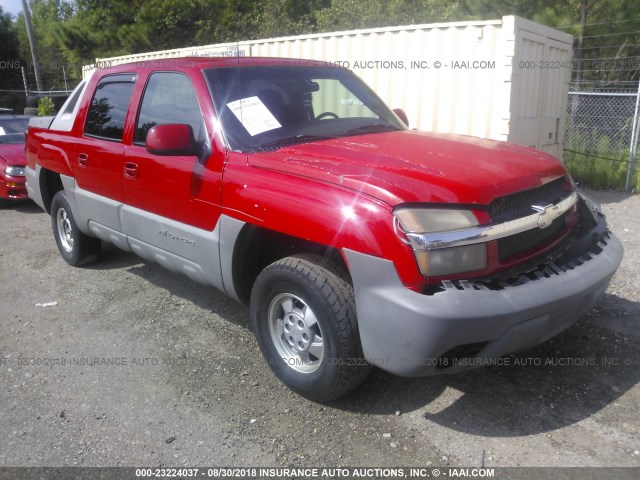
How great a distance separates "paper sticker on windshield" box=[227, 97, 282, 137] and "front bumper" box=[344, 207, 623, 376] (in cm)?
125

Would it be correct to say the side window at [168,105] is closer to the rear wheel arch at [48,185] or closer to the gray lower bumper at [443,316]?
the gray lower bumper at [443,316]

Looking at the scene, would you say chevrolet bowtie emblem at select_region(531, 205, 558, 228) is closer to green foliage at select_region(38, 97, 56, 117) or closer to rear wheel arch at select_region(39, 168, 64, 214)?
rear wheel arch at select_region(39, 168, 64, 214)

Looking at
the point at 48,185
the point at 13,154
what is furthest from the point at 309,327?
the point at 13,154

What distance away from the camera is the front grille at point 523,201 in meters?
2.83

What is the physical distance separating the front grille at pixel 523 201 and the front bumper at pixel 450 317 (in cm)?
32

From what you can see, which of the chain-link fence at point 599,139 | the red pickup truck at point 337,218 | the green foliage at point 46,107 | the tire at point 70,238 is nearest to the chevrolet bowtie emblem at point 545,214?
the red pickup truck at point 337,218

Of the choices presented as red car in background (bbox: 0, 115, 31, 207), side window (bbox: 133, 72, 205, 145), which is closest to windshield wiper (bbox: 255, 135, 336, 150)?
side window (bbox: 133, 72, 205, 145)

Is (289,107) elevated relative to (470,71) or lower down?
lower down

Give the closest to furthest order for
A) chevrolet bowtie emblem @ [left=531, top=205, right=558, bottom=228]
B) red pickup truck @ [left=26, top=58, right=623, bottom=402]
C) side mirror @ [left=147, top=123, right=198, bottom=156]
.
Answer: red pickup truck @ [left=26, top=58, right=623, bottom=402] → chevrolet bowtie emblem @ [left=531, top=205, right=558, bottom=228] → side mirror @ [left=147, top=123, right=198, bottom=156]

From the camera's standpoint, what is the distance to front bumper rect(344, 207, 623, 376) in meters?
2.53

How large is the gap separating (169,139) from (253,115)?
1.83 ft

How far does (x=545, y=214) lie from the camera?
9.78 feet

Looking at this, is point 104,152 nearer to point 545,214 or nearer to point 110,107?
point 110,107

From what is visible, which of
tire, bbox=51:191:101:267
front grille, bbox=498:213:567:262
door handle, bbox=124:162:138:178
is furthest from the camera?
tire, bbox=51:191:101:267
